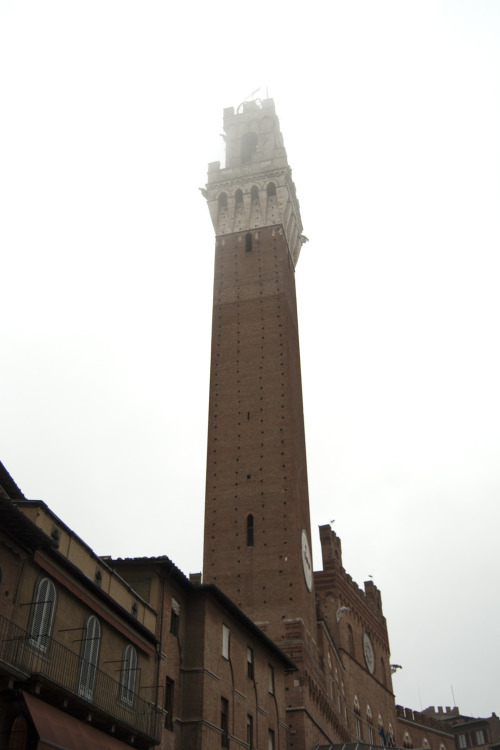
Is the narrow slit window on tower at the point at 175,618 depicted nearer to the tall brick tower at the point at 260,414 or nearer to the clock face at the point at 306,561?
the tall brick tower at the point at 260,414

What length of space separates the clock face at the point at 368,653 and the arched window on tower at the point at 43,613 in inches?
1204

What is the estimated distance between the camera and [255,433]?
3350 cm

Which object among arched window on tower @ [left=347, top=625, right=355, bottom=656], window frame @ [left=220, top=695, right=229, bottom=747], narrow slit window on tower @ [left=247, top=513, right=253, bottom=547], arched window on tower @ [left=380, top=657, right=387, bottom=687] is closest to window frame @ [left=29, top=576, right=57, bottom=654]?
window frame @ [left=220, top=695, right=229, bottom=747]

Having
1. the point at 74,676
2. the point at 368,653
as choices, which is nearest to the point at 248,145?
the point at 368,653

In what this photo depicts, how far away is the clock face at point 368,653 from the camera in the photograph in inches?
1606

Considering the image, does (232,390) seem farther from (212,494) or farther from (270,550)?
(270,550)

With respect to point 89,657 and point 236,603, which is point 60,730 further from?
point 236,603

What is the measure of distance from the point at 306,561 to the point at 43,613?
19.9 meters

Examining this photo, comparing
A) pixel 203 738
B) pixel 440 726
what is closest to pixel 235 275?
pixel 203 738

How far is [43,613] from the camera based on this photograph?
43.1 ft

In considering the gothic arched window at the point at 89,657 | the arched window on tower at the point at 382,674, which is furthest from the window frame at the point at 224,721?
the arched window on tower at the point at 382,674

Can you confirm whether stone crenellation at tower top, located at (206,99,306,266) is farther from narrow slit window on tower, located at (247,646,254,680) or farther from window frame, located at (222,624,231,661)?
window frame, located at (222,624,231,661)

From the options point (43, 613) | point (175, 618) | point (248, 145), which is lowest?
point (43, 613)

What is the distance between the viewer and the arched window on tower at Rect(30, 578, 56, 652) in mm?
12758
